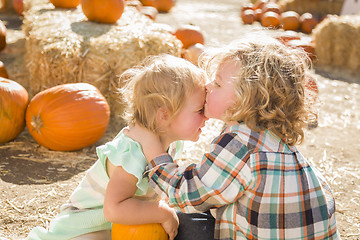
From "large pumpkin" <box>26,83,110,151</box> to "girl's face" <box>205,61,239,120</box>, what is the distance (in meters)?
2.01

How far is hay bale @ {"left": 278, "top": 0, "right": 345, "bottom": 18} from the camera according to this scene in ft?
39.4

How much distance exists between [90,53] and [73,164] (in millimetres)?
1476

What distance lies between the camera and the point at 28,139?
4281mm

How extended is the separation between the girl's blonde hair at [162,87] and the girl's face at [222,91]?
0.13 meters

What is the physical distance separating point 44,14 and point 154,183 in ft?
14.9

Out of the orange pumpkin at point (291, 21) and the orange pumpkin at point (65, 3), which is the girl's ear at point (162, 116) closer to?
the orange pumpkin at point (65, 3)

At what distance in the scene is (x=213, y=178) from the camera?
1.93 m

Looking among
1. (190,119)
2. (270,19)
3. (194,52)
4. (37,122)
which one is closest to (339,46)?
(270,19)

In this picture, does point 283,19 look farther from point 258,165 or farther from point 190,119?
point 258,165

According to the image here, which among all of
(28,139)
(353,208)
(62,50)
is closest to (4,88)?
(28,139)

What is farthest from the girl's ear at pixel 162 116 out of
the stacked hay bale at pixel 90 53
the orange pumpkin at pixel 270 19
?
the orange pumpkin at pixel 270 19

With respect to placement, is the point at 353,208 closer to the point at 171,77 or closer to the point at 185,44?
the point at 171,77

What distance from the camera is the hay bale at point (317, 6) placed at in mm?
12008

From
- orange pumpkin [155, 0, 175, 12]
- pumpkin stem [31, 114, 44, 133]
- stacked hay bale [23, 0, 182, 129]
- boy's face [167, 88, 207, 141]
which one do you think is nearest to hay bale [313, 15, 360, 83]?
stacked hay bale [23, 0, 182, 129]
